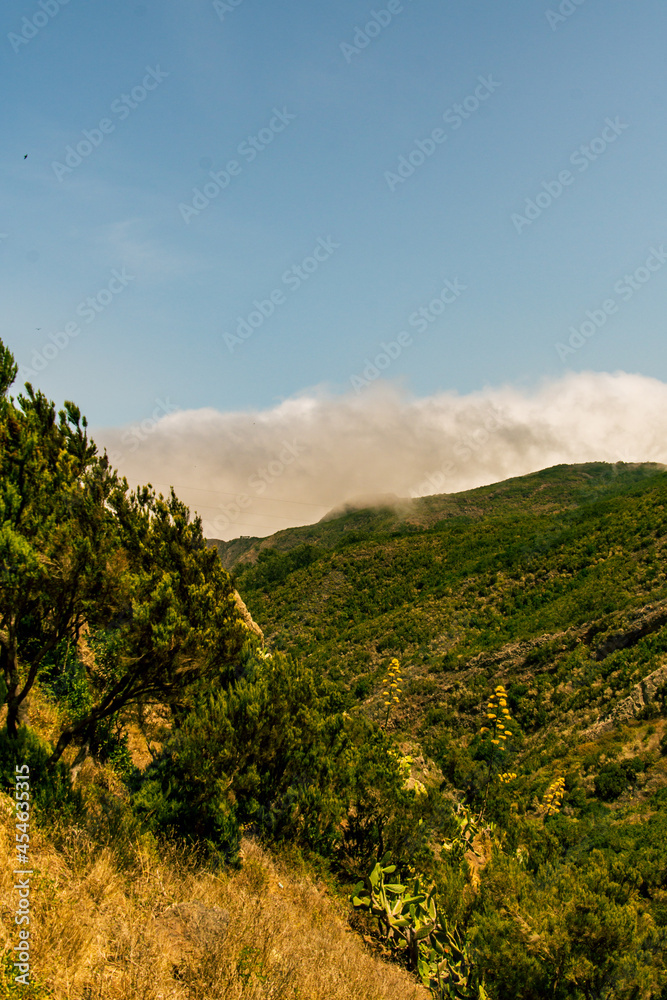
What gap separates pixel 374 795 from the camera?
11172 mm

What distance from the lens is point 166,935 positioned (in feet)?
18.2

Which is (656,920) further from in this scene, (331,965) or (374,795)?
(331,965)

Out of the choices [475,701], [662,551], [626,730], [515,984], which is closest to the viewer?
[515,984]

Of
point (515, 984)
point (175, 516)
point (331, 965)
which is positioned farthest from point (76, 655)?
point (515, 984)

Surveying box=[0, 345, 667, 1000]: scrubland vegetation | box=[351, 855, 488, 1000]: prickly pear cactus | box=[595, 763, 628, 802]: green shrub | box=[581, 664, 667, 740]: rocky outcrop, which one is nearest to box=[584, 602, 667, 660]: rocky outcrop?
box=[581, 664, 667, 740]: rocky outcrop

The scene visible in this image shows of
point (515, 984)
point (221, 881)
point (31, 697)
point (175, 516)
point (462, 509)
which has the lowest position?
point (515, 984)

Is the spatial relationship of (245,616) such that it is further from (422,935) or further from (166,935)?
(166,935)

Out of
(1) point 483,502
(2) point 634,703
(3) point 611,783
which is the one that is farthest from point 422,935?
(1) point 483,502

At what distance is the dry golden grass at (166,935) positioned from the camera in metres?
4.70

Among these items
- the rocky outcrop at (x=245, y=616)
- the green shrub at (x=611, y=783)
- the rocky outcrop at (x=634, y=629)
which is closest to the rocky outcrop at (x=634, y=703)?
the green shrub at (x=611, y=783)

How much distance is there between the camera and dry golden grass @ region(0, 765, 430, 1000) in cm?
470

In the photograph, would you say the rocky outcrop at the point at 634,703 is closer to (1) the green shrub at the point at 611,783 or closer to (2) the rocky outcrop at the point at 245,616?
(1) the green shrub at the point at 611,783

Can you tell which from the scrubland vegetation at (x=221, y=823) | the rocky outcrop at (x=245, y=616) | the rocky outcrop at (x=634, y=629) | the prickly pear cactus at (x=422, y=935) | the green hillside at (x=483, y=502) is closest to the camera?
the scrubland vegetation at (x=221, y=823)

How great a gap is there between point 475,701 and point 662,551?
17821mm
